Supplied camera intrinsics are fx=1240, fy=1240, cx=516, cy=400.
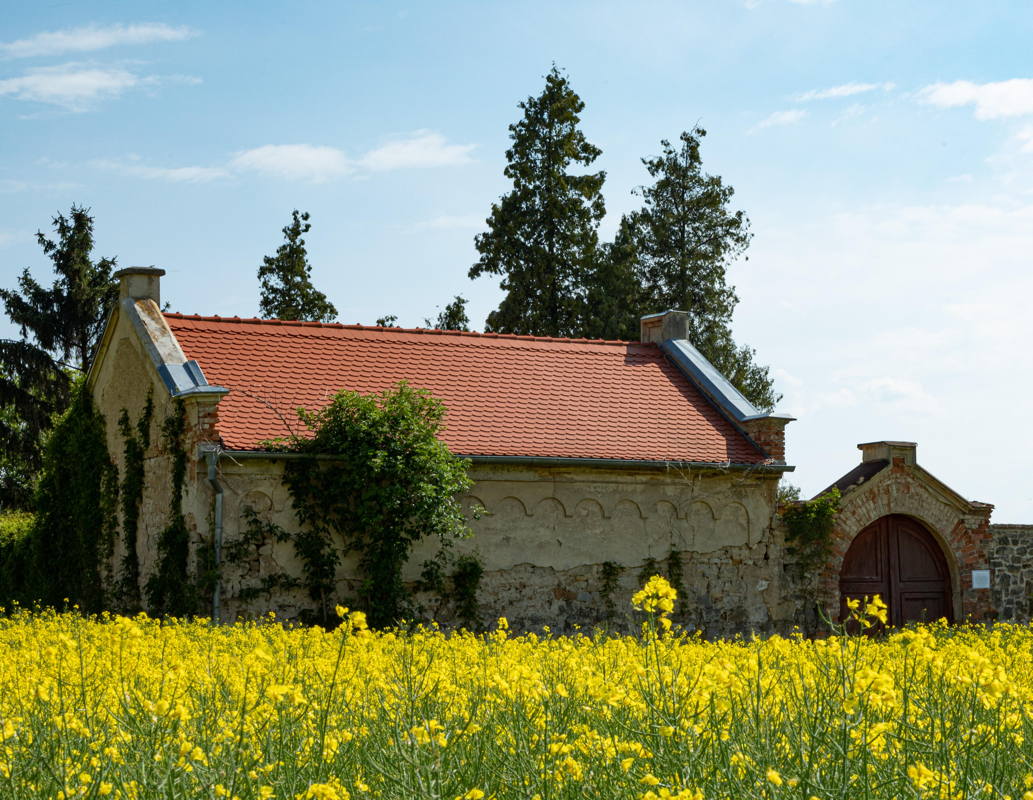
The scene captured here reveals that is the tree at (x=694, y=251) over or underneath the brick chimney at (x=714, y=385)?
over

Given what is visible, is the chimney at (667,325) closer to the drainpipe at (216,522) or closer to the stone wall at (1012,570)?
the stone wall at (1012,570)

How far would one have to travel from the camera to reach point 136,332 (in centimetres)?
1927

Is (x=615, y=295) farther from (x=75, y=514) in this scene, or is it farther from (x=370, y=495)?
(x=370, y=495)

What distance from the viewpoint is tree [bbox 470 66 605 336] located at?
1420 inches

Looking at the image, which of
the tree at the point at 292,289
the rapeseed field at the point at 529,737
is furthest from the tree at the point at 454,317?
the rapeseed field at the point at 529,737

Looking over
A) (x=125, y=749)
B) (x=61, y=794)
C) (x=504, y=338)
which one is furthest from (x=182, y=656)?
(x=504, y=338)

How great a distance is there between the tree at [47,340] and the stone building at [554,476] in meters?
15.5

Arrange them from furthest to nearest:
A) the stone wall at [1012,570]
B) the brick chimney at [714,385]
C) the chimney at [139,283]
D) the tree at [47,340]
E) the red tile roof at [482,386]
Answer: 1. the tree at [47,340]
2. the stone wall at [1012,570]
3. the brick chimney at [714,385]
4. the chimney at [139,283]
5. the red tile roof at [482,386]

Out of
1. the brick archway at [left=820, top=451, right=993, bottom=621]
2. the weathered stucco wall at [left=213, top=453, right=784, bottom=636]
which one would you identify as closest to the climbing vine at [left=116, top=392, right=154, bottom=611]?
the weathered stucco wall at [left=213, top=453, right=784, bottom=636]

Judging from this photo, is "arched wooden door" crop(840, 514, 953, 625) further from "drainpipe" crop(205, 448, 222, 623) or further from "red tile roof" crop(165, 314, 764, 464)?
"drainpipe" crop(205, 448, 222, 623)

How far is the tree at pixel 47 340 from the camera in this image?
35375 millimetres

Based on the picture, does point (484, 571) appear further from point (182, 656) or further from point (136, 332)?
point (182, 656)

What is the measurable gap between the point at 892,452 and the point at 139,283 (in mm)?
12945

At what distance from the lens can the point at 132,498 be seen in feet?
63.3
